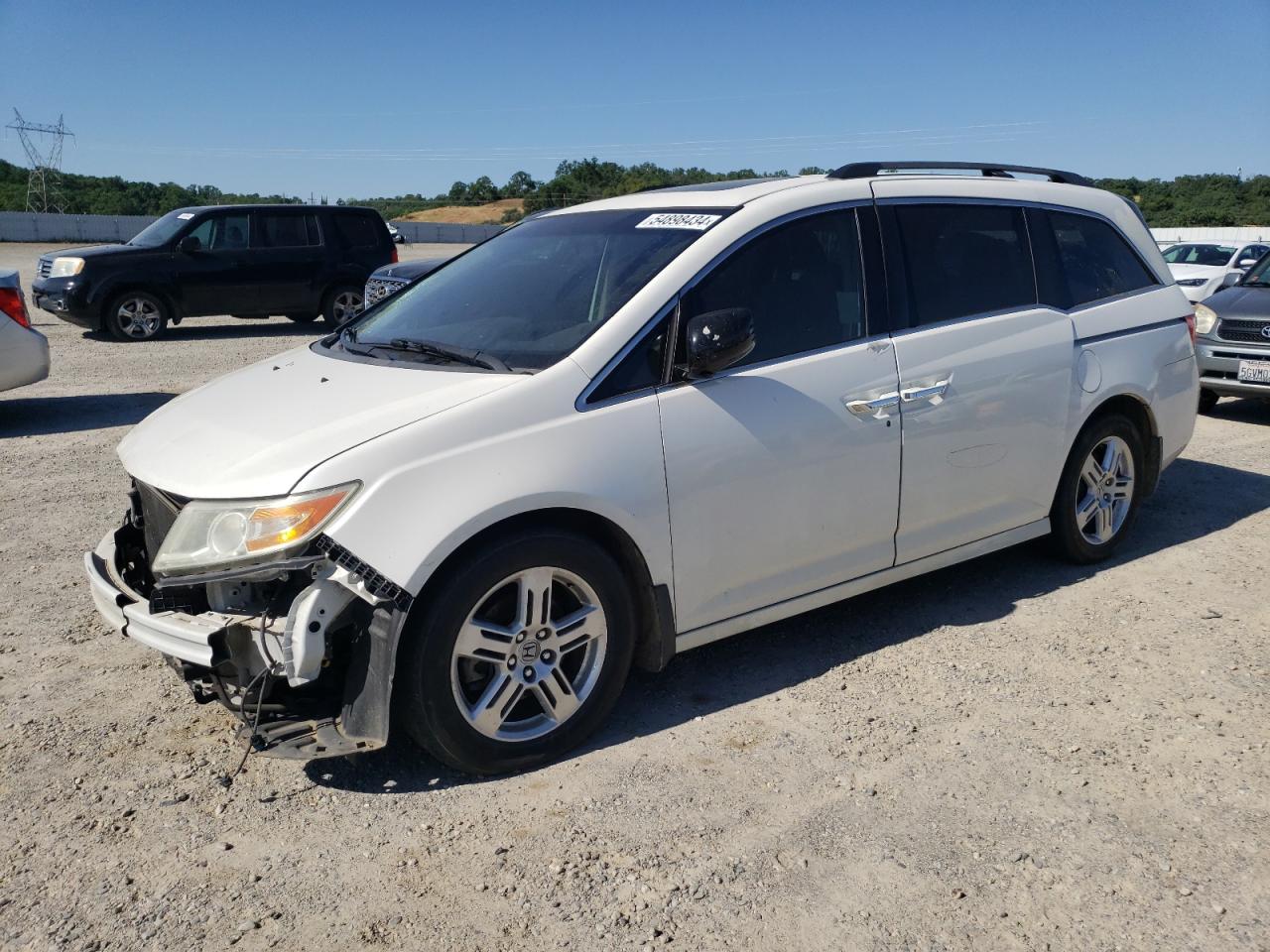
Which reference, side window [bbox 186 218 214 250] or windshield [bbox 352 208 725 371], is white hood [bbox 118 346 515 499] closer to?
windshield [bbox 352 208 725 371]

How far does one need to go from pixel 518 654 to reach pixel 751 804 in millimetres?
876

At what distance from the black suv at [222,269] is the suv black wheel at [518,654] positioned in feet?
43.7

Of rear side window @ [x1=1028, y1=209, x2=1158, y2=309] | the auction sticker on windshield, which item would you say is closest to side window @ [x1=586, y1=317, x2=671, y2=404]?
the auction sticker on windshield

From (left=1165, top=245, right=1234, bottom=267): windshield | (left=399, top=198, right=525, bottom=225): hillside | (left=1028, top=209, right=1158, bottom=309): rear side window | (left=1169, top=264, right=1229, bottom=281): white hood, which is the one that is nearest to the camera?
(left=1028, top=209, right=1158, bottom=309): rear side window

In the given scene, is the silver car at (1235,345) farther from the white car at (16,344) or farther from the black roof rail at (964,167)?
the white car at (16,344)

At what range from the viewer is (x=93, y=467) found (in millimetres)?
7637

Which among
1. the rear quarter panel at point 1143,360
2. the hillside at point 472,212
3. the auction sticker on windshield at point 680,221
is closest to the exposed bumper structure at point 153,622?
the auction sticker on windshield at point 680,221

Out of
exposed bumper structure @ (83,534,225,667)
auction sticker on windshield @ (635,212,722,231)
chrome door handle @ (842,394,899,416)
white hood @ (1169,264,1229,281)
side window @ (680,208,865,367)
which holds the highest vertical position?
auction sticker on windshield @ (635,212,722,231)

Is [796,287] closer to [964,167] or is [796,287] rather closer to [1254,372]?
[964,167]

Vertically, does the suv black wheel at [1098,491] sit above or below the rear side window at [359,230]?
below

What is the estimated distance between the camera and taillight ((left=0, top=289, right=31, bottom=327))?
30.0 feet

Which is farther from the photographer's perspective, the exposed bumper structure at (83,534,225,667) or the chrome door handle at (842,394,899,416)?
the chrome door handle at (842,394,899,416)

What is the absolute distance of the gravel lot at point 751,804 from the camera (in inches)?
111

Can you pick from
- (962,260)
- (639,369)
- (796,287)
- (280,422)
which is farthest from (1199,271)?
(280,422)
